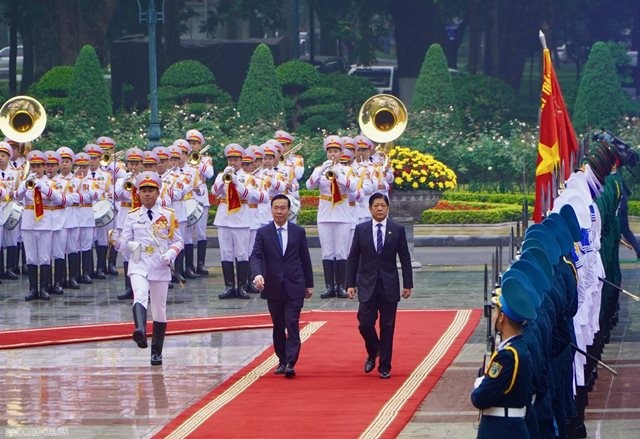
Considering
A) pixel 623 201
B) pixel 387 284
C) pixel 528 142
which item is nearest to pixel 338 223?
pixel 623 201

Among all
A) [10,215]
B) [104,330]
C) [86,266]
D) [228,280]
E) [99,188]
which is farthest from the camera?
[86,266]

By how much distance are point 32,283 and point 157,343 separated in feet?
20.9

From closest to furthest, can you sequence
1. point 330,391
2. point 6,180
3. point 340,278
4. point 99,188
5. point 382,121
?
point 330,391, point 340,278, point 6,180, point 99,188, point 382,121

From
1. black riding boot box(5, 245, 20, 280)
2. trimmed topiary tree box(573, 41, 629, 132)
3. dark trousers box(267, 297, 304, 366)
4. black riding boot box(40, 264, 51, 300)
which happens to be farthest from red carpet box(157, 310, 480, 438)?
trimmed topiary tree box(573, 41, 629, 132)

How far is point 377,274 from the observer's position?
16.8 meters

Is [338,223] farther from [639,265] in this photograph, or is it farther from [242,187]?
[639,265]

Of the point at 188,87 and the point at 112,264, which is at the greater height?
the point at 188,87

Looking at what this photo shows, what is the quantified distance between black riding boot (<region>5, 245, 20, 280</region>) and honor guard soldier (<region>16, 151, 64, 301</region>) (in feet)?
7.06

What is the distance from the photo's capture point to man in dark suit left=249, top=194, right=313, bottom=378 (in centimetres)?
1681

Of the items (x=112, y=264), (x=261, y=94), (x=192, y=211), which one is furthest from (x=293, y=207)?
(x=261, y=94)

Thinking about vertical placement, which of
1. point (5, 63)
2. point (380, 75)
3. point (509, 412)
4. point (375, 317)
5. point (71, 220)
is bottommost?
point (5, 63)

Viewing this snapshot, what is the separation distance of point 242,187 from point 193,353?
5205mm

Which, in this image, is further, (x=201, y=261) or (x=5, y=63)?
(x=5, y=63)

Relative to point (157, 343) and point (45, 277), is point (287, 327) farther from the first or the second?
point (45, 277)
